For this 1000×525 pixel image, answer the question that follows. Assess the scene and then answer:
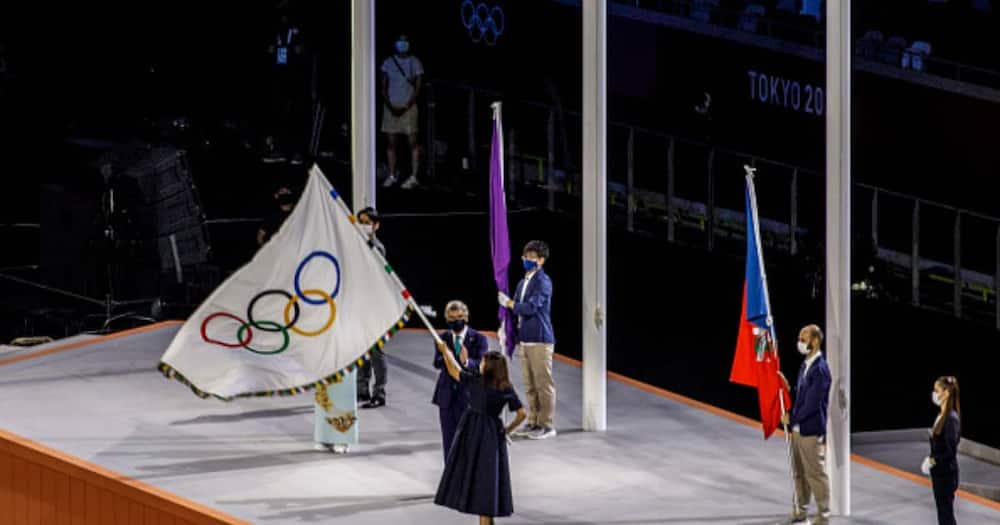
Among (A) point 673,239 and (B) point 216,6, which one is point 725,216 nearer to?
(A) point 673,239

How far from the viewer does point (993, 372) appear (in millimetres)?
16516

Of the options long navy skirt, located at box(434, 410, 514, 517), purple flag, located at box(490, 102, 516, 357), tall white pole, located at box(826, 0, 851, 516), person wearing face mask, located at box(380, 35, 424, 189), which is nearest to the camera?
long navy skirt, located at box(434, 410, 514, 517)

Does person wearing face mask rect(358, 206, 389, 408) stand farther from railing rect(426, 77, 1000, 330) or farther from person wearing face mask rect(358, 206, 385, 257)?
railing rect(426, 77, 1000, 330)

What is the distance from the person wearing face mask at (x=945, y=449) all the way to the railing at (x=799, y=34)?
913 centimetres

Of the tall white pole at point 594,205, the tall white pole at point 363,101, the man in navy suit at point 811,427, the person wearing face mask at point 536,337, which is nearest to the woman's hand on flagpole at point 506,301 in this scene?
the person wearing face mask at point 536,337

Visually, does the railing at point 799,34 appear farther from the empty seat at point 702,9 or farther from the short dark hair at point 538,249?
the short dark hair at point 538,249

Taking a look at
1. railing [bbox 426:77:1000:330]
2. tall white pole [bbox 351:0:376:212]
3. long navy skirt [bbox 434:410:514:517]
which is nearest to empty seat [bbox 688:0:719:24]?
railing [bbox 426:77:1000:330]

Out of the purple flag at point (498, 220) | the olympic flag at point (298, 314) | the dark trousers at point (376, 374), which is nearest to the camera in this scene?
the olympic flag at point (298, 314)

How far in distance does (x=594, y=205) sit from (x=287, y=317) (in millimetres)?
2635

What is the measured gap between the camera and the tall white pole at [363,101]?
50.3 ft

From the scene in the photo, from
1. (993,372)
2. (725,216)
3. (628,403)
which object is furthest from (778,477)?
(725,216)

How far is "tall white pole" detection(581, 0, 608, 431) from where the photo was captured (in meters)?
13.6

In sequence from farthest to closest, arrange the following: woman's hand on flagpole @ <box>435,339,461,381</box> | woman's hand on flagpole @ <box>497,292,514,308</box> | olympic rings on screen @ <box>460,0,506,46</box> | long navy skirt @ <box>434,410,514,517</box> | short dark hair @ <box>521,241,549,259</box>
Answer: olympic rings on screen @ <box>460,0,506,46</box>
woman's hand on flagpole @ <box>497,292,514,308</box>
short dark hair @ <box>521,241,549,259</box>
woman's hand on flagpole @ <box>435,339,461,381</box>
long navy skirt @ <box>434,410,514,517</box>

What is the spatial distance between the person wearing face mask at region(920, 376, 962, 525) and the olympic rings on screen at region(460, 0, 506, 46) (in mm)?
10567
